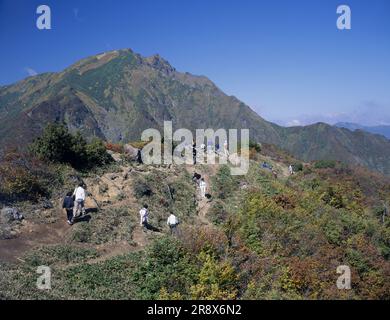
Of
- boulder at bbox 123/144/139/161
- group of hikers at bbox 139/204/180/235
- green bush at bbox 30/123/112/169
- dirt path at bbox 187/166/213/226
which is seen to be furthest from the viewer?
boulder at bbox 123/144/139/161

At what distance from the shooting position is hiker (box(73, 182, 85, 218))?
57.5ft

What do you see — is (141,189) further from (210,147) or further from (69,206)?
(210,147)

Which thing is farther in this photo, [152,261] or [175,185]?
[175,185]

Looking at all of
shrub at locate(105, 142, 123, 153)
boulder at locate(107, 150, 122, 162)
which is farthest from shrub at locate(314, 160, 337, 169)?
boulder at locate(107, 150, 122, 162)

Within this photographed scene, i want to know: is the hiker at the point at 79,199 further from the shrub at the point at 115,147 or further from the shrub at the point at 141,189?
the shrub at the point at 115,147

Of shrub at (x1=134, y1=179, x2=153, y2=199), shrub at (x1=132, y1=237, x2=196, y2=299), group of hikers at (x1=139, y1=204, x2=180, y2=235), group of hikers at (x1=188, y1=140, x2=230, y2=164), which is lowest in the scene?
shrub at (x1=132, y1=237, x2=196, y2=299)

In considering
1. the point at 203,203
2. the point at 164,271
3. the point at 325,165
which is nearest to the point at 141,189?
the point at 203,203

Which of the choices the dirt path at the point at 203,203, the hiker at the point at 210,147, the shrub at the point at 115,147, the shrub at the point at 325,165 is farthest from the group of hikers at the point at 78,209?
the shrub at the point at 325,165

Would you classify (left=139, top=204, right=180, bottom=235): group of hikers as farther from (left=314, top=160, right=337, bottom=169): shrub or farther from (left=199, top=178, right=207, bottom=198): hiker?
(left=314, top=160, right=337, bottom=169): shrub

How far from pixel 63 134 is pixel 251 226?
11.0 meters

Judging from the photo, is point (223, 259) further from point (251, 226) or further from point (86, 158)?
point (86, 158)

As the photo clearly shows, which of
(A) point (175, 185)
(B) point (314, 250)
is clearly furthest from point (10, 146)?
(B) point (314, 250)

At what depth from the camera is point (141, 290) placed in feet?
41.1

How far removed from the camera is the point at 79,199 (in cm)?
1772
